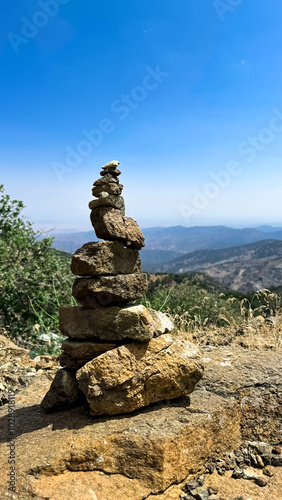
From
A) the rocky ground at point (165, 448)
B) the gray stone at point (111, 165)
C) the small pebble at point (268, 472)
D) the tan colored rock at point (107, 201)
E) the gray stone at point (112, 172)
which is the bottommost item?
the small pebble at point (268, 472)

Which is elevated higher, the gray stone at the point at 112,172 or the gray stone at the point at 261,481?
the gray stone at the point at 112,172

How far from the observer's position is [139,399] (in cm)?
525

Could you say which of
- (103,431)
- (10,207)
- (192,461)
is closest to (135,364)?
(103,431)

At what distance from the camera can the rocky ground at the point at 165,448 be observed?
4.35m

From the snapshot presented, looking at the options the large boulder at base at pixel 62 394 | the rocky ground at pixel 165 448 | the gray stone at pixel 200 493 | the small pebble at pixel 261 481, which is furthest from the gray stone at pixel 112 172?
the small pebble at pixel 261 481

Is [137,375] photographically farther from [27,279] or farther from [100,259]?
[27,279]

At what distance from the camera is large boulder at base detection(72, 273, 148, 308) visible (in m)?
5.38

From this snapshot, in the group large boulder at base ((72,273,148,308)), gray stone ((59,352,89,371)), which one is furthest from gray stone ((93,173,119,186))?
gray stone ((59,352,89,371))

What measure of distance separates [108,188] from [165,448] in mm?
3796

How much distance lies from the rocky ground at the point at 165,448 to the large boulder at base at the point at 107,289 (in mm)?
1707

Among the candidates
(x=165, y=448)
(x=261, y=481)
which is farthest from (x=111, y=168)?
(x=261, y=481)

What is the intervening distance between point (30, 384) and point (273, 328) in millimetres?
6260

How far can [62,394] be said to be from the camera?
5.49 m

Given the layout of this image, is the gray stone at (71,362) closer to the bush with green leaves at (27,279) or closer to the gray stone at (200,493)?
the gray stone at (200,493)
